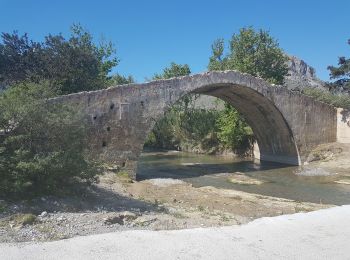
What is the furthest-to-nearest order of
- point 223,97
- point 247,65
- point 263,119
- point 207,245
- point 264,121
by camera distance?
point 247,65
point 264,121
point 263,119
point 223,97
point 207,245

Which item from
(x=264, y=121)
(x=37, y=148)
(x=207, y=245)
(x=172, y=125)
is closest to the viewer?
(x=207, y=245)

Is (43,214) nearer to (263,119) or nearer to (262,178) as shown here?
(262,178)

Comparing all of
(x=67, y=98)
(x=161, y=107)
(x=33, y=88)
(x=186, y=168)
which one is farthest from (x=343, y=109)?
(x=33, y=88)

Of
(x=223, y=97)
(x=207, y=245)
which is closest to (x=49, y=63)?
(x=223, y=97)

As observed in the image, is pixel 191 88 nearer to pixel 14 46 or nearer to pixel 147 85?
pixel 147 85

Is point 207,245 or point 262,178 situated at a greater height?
point 262,178

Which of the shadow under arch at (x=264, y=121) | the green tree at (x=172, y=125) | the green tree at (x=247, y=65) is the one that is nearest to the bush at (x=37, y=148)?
the shadow under arch at (x=264, y=121)

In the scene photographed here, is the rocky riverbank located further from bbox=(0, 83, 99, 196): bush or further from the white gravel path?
the white gravel path

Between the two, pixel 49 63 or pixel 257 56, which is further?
pixel 257 56

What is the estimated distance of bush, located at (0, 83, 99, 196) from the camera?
9.28 metres

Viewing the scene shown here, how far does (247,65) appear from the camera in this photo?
33250 millimetres

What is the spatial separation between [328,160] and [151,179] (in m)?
11.7

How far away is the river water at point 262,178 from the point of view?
15.9 m

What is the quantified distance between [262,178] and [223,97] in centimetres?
693
